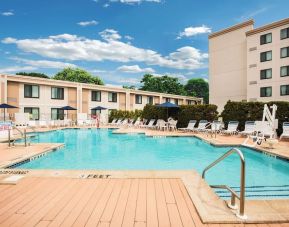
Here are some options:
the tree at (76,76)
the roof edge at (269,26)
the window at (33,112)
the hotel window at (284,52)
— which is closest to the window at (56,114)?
the window at (33,112)

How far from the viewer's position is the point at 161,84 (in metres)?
62.6

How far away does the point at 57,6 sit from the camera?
2733 cm

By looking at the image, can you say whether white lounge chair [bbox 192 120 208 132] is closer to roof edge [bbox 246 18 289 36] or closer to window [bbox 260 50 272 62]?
window [bbox 260 50 272 62]

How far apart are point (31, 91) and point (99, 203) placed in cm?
2888

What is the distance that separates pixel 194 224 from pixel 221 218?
0.41m

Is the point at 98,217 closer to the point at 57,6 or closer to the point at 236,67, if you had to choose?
the point at 57,6

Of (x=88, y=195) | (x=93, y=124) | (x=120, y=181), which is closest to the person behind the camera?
(x=88, y=195)

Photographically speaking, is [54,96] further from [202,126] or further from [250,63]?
[250,63]

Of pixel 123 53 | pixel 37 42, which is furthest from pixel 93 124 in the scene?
pixel 37 42

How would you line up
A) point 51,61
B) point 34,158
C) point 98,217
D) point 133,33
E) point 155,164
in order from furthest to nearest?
point 51,61, point 133,33, point 155,164, point 34,158, point 98,217

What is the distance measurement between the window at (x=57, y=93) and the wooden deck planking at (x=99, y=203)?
93.1 ft

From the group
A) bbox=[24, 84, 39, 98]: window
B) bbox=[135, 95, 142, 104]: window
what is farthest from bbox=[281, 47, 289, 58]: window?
bbox=[24, 84, 39, 98]: window

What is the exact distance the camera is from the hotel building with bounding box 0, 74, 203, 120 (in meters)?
28.0

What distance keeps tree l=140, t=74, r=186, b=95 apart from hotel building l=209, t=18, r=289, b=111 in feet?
85.5
